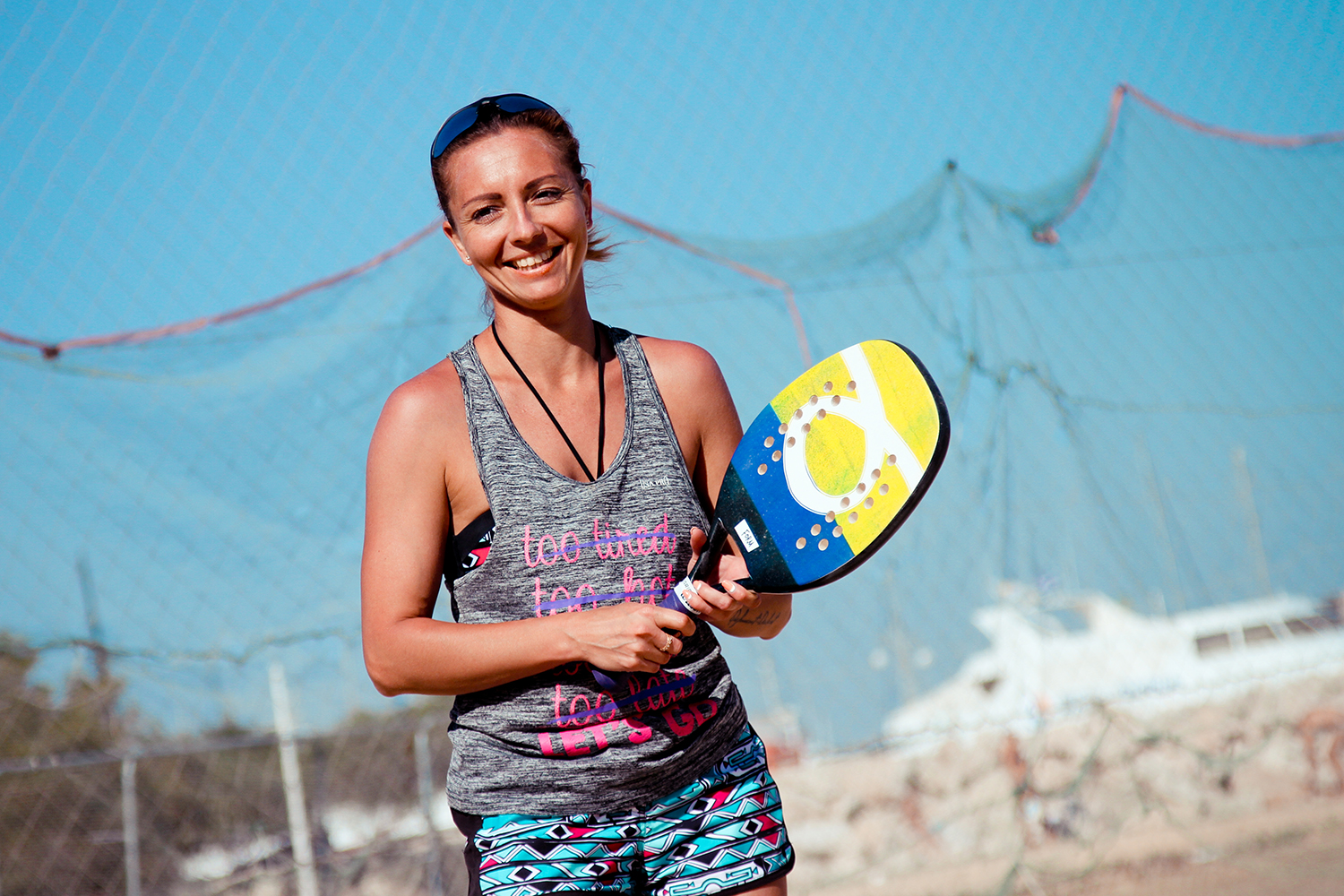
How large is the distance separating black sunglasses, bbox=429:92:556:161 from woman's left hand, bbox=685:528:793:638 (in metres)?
0.66

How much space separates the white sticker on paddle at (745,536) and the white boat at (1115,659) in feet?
11.0

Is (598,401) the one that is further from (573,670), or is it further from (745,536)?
(573,670)

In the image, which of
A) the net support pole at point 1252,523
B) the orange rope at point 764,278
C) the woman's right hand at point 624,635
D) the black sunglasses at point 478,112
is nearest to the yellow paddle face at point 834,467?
the woman's right hand at point 624,635

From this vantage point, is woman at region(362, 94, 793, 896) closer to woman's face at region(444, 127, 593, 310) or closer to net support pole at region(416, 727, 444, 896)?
woman's face at region(444, 127, 593, 310)

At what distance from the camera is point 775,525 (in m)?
1.60

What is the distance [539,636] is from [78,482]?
290 cm

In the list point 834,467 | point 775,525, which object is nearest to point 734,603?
point 775,525

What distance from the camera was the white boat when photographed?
503cm

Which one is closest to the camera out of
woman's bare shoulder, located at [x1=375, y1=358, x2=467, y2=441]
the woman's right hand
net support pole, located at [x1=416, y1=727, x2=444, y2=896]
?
the woman's right hand

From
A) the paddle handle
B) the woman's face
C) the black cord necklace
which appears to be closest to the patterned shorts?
the paddle handle

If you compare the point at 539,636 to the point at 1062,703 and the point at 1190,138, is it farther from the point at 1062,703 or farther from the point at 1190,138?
the point at 1190,138

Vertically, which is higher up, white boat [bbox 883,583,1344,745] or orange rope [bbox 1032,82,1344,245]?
orange rope [bbox 1032,82,1344,245]

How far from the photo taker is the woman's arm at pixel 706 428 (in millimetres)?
1651

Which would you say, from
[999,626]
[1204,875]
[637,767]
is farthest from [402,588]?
[1204,875]
